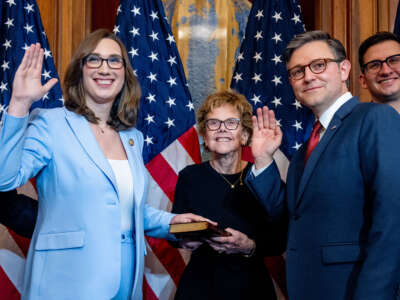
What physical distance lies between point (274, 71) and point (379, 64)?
88 centimetres

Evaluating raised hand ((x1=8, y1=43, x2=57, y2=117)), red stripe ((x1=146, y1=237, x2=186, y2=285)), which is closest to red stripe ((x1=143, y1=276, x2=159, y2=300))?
red stripe ((x1=146, y1=237, x2=186, y2=285))

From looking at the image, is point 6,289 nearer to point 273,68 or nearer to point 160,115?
point 160,115

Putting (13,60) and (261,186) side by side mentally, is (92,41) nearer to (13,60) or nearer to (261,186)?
(261,186)

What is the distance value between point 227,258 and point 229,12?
234 cm

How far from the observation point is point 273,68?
3486mm

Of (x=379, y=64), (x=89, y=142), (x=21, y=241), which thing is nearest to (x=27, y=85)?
(x=89, y=142)

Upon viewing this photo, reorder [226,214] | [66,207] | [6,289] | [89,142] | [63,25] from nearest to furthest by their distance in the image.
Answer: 1. [66,207]
2. [89,142]
3. [226,214]
4. [6,289]
5. [63,25]

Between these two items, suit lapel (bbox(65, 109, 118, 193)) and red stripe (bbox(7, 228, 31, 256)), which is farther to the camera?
red stripe (bbox(7, 228, 31, 256))

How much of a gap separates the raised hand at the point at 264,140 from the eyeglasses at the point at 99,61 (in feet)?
2.48

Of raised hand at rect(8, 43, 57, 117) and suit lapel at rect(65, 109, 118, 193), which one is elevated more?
raised hand at rect(8, 43, 57, 117)

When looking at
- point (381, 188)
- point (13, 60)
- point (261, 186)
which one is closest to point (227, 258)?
point (261, 186)

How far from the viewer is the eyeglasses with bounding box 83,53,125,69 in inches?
87.4

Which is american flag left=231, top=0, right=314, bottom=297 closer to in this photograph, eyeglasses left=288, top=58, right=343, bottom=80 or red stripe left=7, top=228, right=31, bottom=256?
eyeglasses left=288, top=58, right=343, bottom=80

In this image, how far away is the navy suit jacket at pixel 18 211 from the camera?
2.28m
